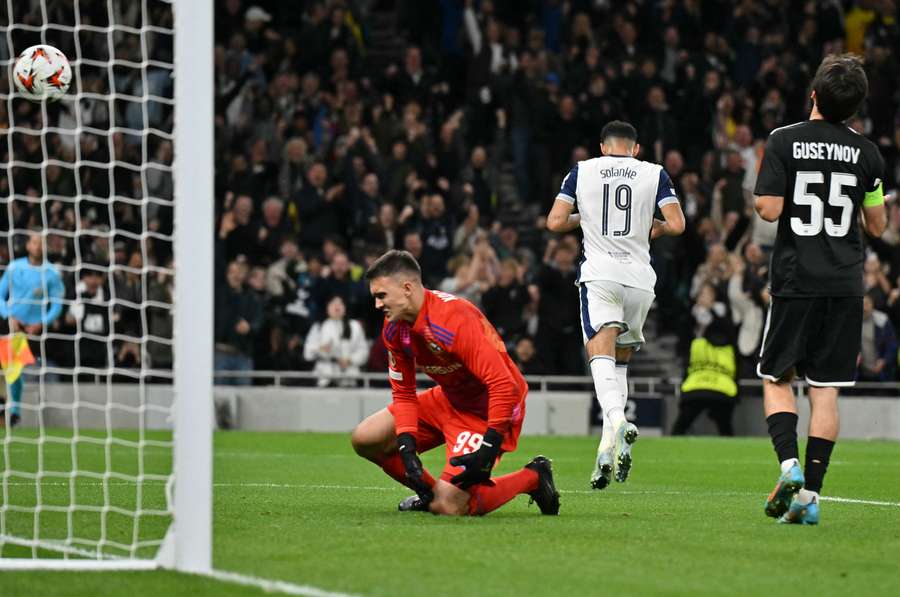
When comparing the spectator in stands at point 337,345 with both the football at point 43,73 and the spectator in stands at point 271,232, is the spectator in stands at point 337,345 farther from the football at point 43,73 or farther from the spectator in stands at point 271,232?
the football at point 43,73

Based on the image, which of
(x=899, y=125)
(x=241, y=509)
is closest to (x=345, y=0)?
(x=899, y=125)

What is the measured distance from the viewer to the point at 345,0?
24719 millimetres

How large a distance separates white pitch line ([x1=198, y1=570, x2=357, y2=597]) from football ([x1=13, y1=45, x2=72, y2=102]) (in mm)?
4204

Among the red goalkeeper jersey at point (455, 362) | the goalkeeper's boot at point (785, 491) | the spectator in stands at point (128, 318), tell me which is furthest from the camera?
the spectator in stands at point (128, 318)

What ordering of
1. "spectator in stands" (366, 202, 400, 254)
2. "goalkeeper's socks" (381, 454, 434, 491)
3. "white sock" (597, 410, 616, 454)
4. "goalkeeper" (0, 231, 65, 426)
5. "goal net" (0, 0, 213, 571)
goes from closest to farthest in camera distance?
"goal net" (0, 0, 213, 571), "goalkeeper's socks" (381, 454, 434, 491), "white sock" (597, 410, 616, 454), "goalkeeper" (0, 231, 65, 426), "spectator in stands" (366, 202, 400, 254)

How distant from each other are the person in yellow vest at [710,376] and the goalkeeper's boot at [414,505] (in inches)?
416

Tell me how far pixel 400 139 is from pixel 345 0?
4.26 m

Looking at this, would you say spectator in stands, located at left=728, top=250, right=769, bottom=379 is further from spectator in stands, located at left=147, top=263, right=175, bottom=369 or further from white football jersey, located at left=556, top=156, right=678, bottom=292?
white football jersey, located at left=556, top=156, right=678, bottom=292

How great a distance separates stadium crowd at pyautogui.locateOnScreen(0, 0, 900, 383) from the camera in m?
19.1

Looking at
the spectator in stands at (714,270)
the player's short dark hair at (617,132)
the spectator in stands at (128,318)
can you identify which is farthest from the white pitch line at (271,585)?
the spectator in stands at (714,270)

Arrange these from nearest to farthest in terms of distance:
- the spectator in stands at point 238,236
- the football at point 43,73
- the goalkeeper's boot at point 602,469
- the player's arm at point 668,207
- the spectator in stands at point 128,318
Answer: the goalkeeper's boot at point 602,469 → the football at point 43,73 → the player's arm at point 668,207 → the spectator in stands at point 128,318 → the spectator in stands at point 238,236

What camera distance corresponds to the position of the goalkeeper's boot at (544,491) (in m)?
7.89

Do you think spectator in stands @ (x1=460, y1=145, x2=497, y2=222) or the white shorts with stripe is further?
spectator in stands @ (x1=460, y1=145, x2=497, y2=222)

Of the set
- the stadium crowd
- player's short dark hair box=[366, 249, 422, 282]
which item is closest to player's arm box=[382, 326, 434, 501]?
player's short dark hair box=[366, 249, 422, 282]
